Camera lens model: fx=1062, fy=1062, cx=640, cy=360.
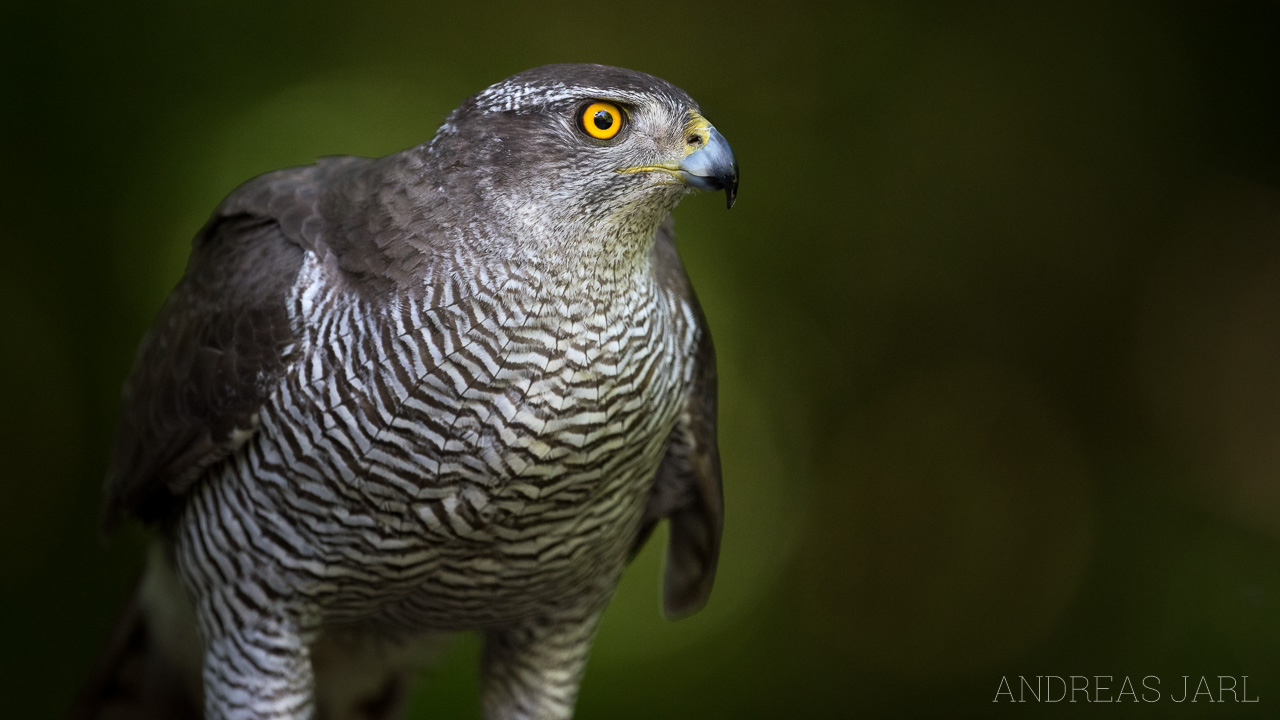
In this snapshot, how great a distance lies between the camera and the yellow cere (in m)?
1.60

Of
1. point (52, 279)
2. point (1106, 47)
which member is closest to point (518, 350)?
point (52, 279)

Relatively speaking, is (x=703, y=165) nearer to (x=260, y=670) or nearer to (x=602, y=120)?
(x=602, y=120)

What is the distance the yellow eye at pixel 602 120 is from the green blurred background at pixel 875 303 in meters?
1.89

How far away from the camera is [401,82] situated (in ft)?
11.1

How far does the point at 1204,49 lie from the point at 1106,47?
31cm

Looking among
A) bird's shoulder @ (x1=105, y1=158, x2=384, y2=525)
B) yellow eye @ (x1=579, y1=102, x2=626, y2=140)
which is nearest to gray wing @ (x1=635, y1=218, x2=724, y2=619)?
yellow eye @ (x1=579, y1=102, x2=626, y2=140)

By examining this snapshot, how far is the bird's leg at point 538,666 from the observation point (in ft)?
7.04

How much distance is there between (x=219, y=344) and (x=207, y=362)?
0.13ft

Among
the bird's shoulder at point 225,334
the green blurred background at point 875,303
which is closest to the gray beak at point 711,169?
the bird's shoulder at point 225,334

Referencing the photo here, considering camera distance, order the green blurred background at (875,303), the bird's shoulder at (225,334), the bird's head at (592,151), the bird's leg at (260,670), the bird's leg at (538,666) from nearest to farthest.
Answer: the bird's head at (592,151)
the bird's shoulder at (225,334)
the bird's leg at (260,670)
the bird's leg at (538,666)
the green blurred background at (875,303)

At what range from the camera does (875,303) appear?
3.71m

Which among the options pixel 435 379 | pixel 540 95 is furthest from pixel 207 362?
pixel 540 95

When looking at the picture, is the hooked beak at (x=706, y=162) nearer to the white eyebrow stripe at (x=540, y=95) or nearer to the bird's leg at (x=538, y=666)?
the white eyebrow stripe at (x=540, y=95)

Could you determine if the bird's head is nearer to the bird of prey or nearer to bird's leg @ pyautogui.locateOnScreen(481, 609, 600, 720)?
the bird of prey
